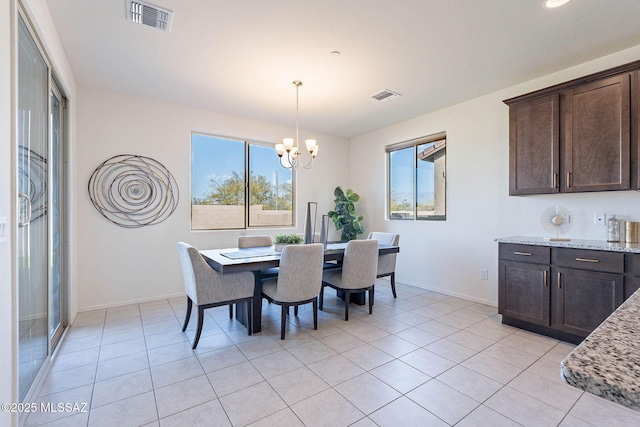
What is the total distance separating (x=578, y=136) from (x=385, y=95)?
6.59 feet

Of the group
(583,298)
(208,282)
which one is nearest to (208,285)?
(208,282)

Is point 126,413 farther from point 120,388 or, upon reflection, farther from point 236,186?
point 236,186

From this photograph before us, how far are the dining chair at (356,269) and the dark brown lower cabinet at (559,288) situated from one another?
1.33 metres

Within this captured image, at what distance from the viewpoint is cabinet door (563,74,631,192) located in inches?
97.8

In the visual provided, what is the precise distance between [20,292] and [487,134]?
4.57 metres

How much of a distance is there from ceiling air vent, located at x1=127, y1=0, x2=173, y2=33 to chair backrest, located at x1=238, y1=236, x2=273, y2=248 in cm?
225

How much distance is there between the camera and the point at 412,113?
4426mm

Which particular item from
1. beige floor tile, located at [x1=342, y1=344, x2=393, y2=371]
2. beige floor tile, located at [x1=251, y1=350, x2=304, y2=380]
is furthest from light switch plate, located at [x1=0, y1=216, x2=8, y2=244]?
beige floor tile, located at [x1=342, y1=344, x2=393, y2=371]

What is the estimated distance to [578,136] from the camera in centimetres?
272

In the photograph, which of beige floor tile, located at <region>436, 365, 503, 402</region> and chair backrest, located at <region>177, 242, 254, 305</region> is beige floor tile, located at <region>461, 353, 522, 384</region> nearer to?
beige floor tile, located at <region>436, 365, 503, 402</region>

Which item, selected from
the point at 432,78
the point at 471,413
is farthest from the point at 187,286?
the point at 432,78

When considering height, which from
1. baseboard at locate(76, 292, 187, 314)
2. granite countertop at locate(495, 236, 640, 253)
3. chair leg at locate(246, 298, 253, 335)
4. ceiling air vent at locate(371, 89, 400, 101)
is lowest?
baseboard at locate(76, 292, 187, 314)

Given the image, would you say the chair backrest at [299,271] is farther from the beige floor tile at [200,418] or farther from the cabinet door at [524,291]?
the cabinet door at [524,291]

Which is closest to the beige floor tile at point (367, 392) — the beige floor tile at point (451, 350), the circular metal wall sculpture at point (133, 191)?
the beige floor tile at point (451, 350)
